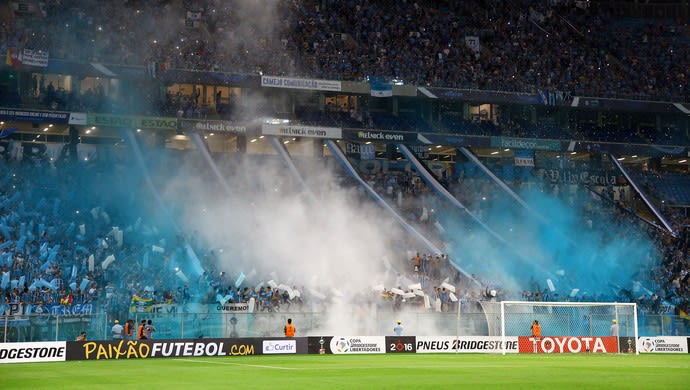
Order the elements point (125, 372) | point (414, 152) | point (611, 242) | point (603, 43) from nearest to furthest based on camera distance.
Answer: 1. point (125, 372)
2. point (611, 242)
3. point (414, 152)
4. point (603, 43)

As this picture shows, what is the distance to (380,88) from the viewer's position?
194 ft

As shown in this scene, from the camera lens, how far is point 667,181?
65750mm

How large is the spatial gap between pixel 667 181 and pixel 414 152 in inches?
750

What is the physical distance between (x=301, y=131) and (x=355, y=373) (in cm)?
3416

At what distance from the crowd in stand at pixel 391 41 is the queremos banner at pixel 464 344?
84.9 ft

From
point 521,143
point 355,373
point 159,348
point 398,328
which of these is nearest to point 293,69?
point 521,143

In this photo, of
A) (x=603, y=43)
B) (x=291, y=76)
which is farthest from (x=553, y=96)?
(x=291, y=76)

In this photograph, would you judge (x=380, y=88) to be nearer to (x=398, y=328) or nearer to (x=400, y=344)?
(x=398, y=328)

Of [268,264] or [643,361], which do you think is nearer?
[643,361]

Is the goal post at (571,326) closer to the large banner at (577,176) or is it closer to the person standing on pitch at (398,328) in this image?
the person standing on pitch at (398,328)

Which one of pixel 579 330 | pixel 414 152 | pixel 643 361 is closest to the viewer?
pixel 643 361

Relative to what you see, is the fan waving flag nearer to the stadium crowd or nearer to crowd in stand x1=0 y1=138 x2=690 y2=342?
the stadium crowd

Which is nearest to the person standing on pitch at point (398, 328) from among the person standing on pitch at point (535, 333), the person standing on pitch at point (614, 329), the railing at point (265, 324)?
the railing at point (265, 324)

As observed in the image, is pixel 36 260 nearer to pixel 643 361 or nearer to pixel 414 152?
pixel 643 361
